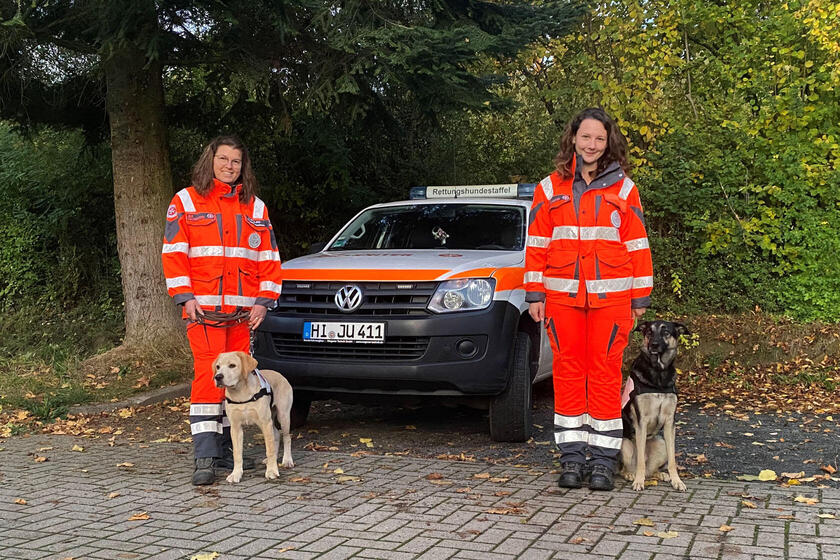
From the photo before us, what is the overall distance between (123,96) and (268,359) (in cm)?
418

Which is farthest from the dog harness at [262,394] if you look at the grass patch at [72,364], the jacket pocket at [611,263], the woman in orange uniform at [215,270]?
the grass patch at [72,364]

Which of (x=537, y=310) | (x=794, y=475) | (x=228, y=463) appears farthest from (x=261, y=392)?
(x=794, y=475)

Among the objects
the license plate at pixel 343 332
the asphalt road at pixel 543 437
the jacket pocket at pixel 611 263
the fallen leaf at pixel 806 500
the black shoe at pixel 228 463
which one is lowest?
the asphalt road at pixel 543 437

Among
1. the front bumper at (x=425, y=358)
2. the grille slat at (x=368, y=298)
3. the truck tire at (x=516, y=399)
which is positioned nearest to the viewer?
the front bumper at (x=425, y=358)

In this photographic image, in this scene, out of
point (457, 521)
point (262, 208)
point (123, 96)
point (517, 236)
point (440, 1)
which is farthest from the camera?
point (123, 96)

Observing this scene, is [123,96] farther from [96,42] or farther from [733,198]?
[733,198]

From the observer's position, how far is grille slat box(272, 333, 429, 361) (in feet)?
18.9

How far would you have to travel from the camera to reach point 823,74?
945cm

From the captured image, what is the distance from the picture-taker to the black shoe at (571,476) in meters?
4.93

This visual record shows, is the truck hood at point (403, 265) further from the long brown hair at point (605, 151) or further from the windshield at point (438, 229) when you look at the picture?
the long brown hair at point (605, 151)

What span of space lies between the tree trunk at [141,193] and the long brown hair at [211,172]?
382 cm

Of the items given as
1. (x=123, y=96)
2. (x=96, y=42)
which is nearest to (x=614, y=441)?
(x=96, y=42)

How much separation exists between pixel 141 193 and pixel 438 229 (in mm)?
3547

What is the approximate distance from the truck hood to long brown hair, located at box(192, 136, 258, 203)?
0.88 m
